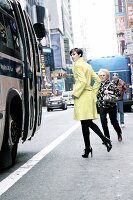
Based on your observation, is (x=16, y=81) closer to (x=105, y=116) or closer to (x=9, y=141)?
(x=9, y=141)

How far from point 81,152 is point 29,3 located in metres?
92.0

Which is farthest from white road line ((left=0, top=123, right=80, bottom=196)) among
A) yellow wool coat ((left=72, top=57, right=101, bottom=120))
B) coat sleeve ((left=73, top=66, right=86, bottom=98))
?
coat sleeve ((left=73, top=66, right=86, bottom=98))

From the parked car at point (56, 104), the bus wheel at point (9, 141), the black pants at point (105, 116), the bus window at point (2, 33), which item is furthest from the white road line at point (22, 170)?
the parked car at point (56, 104)

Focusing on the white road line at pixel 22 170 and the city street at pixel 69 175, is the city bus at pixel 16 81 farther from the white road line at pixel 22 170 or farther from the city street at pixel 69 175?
the city street at pixel 69 175

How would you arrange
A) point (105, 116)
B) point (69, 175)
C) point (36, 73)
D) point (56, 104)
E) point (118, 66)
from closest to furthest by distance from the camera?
point (69, 175) → point (36, 73) → point (105, 116) → point (118, 66) → point (56, 104)

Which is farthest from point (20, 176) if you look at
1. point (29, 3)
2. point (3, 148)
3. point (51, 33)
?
point (51, 33)

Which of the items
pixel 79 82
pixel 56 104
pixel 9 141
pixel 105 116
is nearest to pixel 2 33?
pixel 9 141

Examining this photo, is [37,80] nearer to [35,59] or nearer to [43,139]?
[35,59]

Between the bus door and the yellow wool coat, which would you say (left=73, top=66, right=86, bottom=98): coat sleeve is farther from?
the bus door

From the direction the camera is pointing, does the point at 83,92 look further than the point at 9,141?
Yes

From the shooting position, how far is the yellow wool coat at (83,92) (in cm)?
816

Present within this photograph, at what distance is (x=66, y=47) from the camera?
168m

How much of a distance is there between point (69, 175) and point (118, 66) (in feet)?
64.6

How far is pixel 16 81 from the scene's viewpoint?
7.24 metres
